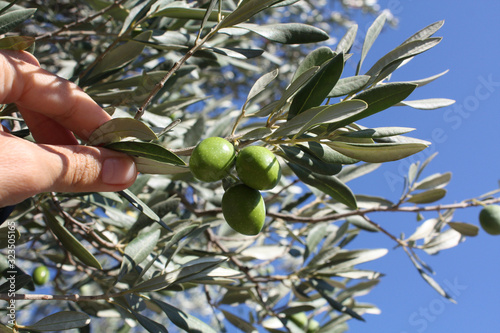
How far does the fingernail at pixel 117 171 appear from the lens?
1166 millimetres

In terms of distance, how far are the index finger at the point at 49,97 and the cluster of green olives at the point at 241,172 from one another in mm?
407

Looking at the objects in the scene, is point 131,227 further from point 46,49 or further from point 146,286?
point 46,49

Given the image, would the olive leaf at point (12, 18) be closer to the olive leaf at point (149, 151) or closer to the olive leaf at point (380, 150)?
the olive leaf at point (149, 151)

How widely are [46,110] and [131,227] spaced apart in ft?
2.89

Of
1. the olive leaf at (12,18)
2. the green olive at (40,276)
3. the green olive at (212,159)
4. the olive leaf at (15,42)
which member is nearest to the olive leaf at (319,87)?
the green olive at (212,159)

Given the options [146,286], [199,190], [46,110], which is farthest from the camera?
[199,190]

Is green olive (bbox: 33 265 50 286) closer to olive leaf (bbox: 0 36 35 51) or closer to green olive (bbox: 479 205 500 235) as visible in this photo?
olive leaf (bbox: 0 36 35 51)

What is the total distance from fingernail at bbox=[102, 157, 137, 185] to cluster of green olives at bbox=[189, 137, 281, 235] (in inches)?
7.6

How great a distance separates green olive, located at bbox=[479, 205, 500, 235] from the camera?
2322mm

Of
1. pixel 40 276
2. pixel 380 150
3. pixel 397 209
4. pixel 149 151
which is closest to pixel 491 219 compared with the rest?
pixel 397 209

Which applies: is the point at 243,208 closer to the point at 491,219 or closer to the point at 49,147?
the point at 49,147

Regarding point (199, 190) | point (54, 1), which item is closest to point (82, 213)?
point (199, 190)

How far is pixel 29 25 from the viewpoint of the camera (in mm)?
3145

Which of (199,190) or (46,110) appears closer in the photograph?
(46,110)
